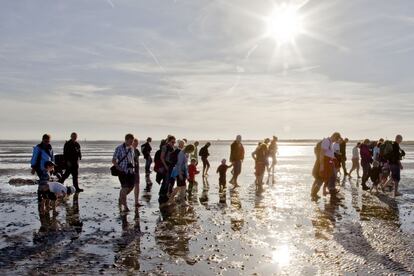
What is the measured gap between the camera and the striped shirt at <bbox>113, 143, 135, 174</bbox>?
500 inches

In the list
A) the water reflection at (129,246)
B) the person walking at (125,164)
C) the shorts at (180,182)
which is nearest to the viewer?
the water reflection at (129,246)

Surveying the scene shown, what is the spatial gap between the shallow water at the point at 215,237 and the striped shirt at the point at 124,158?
4.44 ft

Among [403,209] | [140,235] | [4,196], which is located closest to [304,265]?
[140,235]

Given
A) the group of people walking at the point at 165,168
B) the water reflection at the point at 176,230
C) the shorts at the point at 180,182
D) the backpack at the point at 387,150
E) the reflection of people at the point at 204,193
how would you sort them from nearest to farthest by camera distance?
the water reflection at the point at 176,230 < the group of people walking at the point at 165,168 < the shorts at the point at 180,182 < the reflection of people at the point at 204,193 < the backpack at the point at 387,150

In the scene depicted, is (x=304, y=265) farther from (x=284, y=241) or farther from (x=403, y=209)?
(x=403, y=209)

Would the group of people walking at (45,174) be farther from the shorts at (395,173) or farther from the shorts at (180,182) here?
the shorts at (395,173)

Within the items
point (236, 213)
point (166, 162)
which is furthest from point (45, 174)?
point (236, 213)

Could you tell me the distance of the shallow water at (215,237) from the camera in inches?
291

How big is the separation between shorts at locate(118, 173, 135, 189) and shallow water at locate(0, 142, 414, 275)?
0.85 meters

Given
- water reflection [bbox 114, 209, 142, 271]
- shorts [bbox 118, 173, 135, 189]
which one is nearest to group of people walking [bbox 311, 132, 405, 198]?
shorts [bbox 118, 173, 135, 189]

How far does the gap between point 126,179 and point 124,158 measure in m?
0.63

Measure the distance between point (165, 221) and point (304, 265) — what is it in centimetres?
490

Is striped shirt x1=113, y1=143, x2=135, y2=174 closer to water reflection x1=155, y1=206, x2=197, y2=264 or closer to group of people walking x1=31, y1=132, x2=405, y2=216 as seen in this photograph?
group of people walking x1=31, y1=132, x2=405, y2=216

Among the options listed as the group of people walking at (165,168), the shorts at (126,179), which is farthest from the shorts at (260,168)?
the shorts at (126,179)
